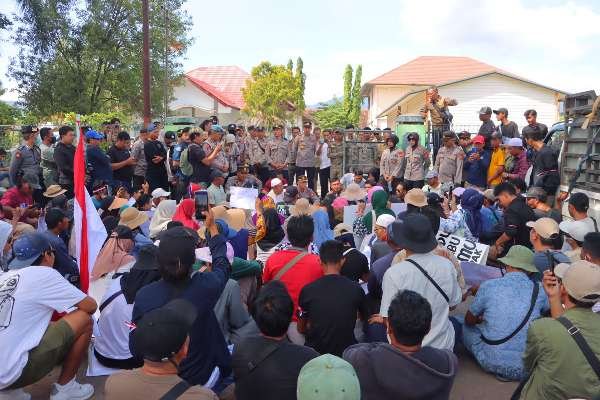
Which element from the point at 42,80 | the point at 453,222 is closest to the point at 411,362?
the point at 453,222

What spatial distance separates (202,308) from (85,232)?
240cm

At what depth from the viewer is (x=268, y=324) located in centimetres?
277

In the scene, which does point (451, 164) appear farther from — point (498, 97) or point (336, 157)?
point (498, 97)

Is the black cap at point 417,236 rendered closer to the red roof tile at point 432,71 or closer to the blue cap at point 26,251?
the blue cap at point 26,251

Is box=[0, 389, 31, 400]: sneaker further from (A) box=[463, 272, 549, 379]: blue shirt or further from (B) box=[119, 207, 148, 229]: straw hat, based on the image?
(A) box=[463, 272, 549, 379]: blue shirt

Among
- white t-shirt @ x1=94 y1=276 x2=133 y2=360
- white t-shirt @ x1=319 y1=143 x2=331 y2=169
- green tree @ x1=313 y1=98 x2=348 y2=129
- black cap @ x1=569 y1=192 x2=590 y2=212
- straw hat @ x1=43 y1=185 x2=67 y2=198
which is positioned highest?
green tree @ x1=313 y1=98 x2=348 y2=129

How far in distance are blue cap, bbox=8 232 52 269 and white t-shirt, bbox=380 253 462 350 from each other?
2688mm

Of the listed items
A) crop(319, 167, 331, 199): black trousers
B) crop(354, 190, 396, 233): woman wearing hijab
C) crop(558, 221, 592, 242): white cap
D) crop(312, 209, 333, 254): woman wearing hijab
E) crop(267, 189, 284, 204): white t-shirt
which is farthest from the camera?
crop(319, 167, 331, 199): black trousers

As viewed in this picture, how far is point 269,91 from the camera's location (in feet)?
119

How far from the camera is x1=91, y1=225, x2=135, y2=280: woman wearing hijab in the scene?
15.4ft

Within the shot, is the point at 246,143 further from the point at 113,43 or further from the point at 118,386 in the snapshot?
the point at 113,43

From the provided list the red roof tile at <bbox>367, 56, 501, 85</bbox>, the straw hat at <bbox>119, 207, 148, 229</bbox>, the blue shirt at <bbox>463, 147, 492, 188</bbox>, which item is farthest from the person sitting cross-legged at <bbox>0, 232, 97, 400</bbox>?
the red roof tile at <bbox>367, 56, 501, 85</bbox>

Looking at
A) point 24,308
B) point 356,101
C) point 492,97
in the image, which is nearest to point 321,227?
point 24,308

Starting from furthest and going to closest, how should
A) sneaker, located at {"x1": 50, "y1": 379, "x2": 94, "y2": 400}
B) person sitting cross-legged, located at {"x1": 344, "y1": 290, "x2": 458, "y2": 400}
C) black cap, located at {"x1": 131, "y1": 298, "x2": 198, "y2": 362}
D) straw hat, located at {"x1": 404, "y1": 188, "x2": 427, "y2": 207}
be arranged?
1. straw hat, located at {"x1": 404, "y1": 188, "x2": 427, "y2": 207}
2. sneaker, located at {"x1": 50, "y1": 379, "x2": 94, "y2": 400}
3. person sitting cross-legged, located at {"x1": 344, "y1": 290, "x2": 458, "y2": 400}
4. black cap, located at {"x1": 131, "y1": 298, "x2": 198, "y2": 362}
